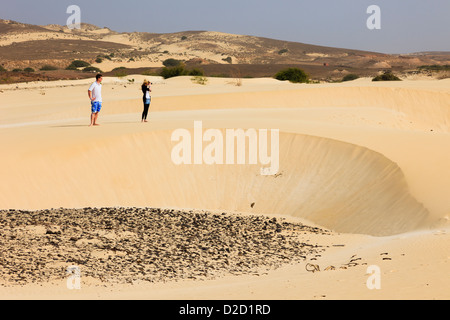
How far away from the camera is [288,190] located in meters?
15.5

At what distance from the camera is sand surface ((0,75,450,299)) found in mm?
7152

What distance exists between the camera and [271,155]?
17.3 meters

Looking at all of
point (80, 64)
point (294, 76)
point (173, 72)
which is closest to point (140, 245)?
point (294, 76)

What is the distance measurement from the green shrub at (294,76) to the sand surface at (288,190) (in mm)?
28148

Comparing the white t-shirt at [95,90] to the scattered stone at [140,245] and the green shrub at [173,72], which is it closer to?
the scattered stone at [140,245]

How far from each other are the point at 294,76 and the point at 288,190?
125ft

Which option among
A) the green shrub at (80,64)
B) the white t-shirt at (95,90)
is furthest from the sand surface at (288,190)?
the green shrub at (80,64)

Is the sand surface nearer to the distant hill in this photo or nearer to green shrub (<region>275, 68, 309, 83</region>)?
green shrub (<region>275, 68, 309, 83</region>)

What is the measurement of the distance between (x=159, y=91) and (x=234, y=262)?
94.4 feet

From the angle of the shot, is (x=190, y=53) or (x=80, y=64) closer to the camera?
(x=80, y=64)

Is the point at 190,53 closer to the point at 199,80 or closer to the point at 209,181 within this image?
the point at 199,80

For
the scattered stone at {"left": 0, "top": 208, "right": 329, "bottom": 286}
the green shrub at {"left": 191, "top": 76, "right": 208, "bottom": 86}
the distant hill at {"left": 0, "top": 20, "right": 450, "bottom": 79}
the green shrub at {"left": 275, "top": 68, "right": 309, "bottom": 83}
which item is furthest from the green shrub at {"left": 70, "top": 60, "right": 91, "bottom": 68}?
the scattered stone at {"left": 0, "top": 208, "right": 329, "bottom": 286}
